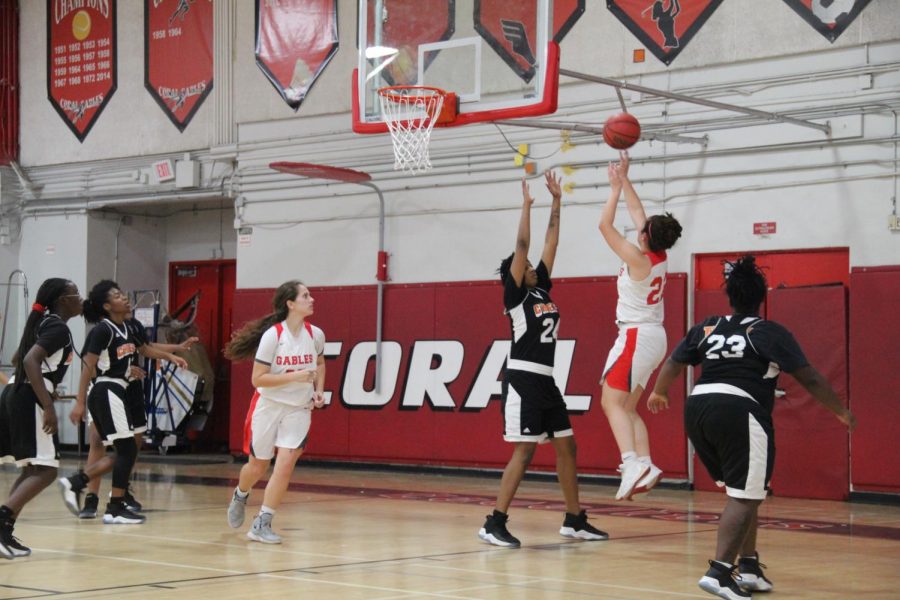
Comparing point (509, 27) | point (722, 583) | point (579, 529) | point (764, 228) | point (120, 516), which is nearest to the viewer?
point (722, 583)

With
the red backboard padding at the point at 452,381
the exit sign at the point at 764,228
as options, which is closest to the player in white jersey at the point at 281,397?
the red backboard padding at the point at 452,381

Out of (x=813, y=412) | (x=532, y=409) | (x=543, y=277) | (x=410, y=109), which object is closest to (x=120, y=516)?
(x=532, y=409)

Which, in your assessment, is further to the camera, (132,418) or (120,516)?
(132,418)

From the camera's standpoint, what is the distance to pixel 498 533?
8805mm

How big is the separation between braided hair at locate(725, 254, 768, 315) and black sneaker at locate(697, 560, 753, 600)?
139 cm

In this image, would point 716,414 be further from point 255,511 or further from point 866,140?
point 866,140

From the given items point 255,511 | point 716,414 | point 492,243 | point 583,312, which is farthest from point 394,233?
point 716,414

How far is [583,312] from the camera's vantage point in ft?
48.1

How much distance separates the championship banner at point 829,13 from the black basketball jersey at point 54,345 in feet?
27.1

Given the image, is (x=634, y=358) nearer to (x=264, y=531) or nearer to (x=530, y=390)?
(x=530, y=390)

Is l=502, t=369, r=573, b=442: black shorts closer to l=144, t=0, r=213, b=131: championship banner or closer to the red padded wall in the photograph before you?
the red padded wall

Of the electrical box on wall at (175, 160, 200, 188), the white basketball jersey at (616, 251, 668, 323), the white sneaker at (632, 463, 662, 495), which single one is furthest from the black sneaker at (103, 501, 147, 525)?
the electrical box on wall at (175, 160, 200, 188)

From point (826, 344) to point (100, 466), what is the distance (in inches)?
283

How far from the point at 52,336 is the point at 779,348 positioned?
4821 millimetres
